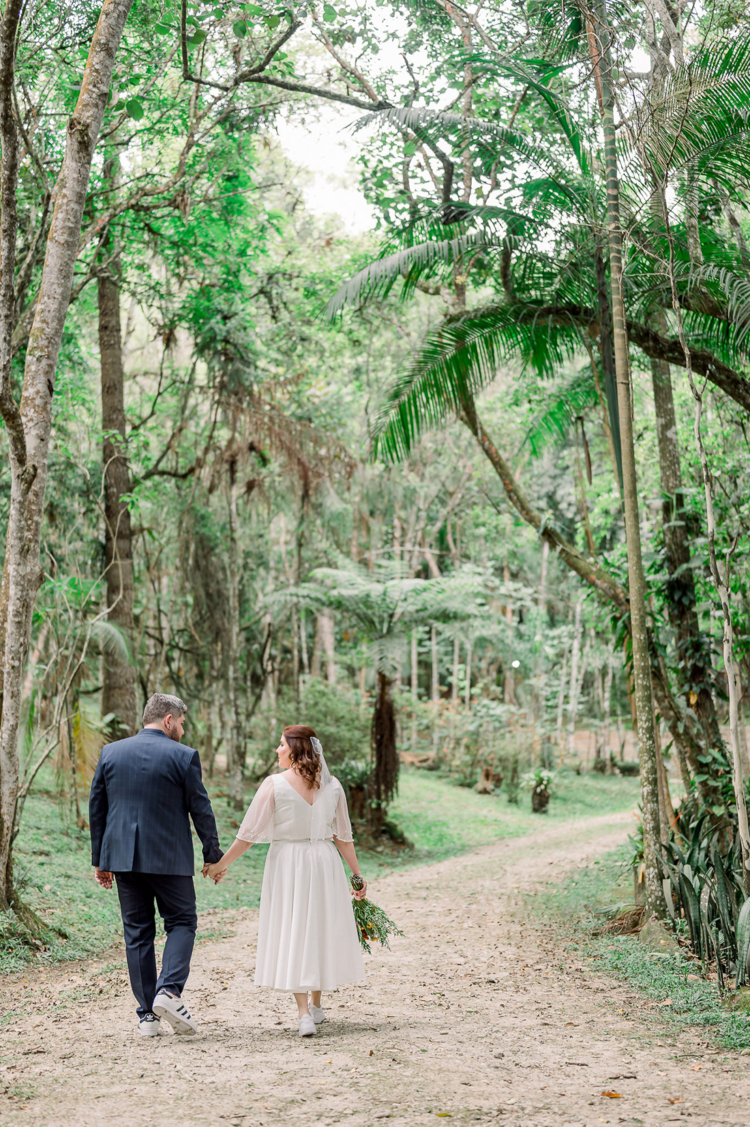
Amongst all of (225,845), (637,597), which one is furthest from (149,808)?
(225,845)

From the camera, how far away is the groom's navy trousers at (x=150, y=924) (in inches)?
167

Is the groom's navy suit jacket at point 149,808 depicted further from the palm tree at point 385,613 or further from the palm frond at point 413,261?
the palm tree at point 385,613

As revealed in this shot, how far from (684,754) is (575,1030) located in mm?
4009

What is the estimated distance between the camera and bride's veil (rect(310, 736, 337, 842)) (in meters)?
4.43

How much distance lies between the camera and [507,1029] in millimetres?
4629

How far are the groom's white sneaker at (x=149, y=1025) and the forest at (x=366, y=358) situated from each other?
239cm

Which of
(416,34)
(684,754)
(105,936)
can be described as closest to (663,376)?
(684,754)

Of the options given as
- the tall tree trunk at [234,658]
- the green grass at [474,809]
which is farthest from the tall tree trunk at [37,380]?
the green grass at [474,809]

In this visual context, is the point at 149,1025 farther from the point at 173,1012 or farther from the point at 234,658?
the point at 234,658

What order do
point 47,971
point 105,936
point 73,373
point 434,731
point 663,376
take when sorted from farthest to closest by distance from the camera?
point 434,731 < point 73,373 < point 663,376 < point 105,936 < point 47,971

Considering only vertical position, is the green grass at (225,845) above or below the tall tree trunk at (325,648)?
below

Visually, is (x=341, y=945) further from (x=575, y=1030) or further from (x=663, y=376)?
(x=663, y=376)

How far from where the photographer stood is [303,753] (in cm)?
441

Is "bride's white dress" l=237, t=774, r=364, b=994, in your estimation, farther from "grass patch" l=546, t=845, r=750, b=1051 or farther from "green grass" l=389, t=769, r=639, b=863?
"green grass" l=389, t=769, r=639, b=863
